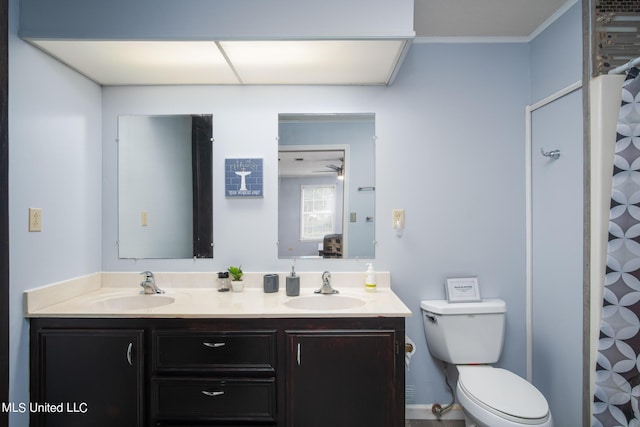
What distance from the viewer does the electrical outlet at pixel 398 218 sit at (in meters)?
2.04

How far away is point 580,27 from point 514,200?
937mm

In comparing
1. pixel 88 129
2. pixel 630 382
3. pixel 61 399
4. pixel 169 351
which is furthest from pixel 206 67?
pixel 630 382

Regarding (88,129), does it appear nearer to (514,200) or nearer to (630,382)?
(514,200)

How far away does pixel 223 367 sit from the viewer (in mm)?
1525

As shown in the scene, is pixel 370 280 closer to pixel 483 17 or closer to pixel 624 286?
pixel 624 286

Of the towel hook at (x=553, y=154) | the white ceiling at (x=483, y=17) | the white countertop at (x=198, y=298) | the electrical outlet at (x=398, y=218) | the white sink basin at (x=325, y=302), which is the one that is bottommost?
the white sink basin at (x=325, y=302)

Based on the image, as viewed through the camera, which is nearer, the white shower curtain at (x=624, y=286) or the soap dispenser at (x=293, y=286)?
the white shower curtain at (x=624, y=286)

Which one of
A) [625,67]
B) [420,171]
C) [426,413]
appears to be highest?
[625,67]

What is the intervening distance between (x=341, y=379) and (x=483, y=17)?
6.72 feet

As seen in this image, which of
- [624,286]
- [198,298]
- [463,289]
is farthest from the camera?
[463,289]

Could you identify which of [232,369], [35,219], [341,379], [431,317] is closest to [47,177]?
[35,219]

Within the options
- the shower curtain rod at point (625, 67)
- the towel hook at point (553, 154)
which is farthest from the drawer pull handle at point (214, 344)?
the shower curtain rod at point (625, 67)

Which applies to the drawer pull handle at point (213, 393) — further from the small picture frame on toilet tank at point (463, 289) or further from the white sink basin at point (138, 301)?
the small picture frame on toilet tank at point (463, 289)

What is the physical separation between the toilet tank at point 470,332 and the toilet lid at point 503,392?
77 mm
